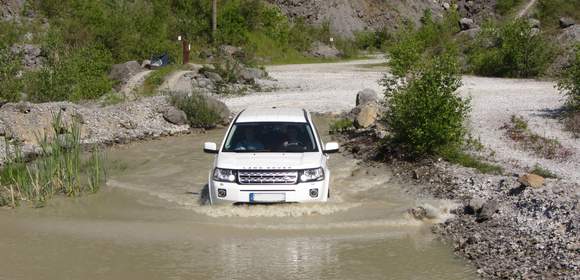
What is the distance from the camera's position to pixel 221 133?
19.6m

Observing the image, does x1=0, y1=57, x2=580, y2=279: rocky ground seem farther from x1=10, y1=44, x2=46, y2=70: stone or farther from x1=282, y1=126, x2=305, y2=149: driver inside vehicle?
x1=10, y1=44, x2=46, y2=70: stone

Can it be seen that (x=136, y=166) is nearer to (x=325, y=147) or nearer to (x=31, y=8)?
(x=325, y=147)

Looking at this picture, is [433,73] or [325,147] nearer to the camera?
[325,147]

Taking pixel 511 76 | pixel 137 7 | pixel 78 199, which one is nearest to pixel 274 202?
pixel 78 199

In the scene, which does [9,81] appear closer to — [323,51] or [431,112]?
[431,112]

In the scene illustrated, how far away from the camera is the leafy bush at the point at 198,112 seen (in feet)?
66.6

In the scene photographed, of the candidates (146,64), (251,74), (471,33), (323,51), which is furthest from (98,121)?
(323,51)

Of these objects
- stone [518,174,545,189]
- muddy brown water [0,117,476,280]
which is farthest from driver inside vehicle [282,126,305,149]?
stone [518,174,545,189]

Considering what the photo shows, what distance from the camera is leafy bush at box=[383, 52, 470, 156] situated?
13891mm

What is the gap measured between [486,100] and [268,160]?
1353cm

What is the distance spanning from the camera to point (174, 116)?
66.2 feet

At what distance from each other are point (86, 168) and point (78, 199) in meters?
2.27

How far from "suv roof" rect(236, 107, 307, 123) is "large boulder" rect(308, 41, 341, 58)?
37.6m

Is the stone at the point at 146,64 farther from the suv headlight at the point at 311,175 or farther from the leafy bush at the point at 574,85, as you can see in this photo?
the suv headlight at the point at 311,175
